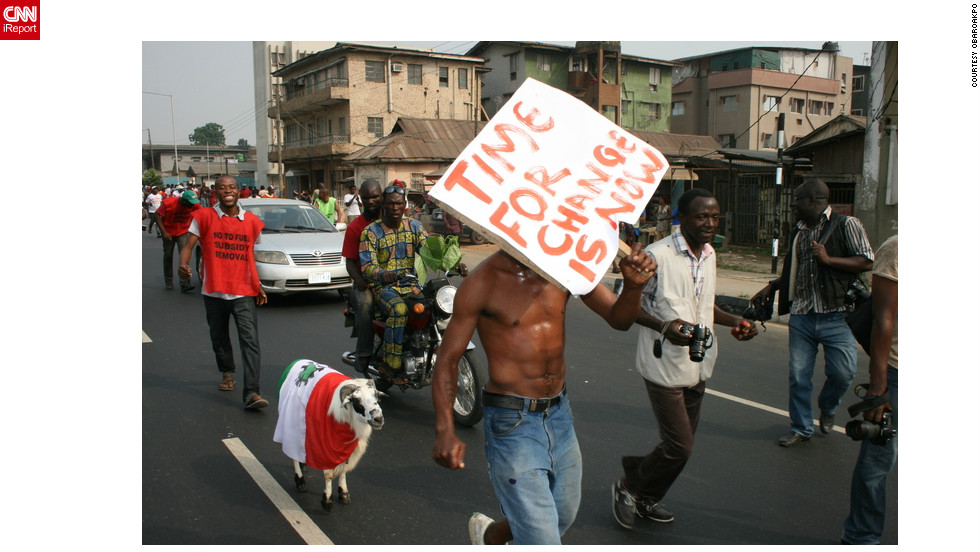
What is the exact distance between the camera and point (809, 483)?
449cm

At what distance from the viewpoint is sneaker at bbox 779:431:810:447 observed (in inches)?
201

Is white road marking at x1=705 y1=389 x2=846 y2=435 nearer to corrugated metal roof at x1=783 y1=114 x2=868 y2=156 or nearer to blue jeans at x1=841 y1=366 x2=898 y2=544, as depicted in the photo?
blue jeans at x1=841 y1=366 x2=898 y2=544

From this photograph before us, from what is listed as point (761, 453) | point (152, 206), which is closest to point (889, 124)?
point (761, 453)

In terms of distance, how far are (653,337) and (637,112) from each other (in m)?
44.9

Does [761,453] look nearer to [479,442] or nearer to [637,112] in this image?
[479,442]

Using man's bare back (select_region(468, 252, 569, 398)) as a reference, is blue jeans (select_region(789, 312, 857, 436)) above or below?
below

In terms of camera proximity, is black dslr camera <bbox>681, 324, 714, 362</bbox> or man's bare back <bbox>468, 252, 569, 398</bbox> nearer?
man's bare back <bbox>468, 252, 569, 398</bbox>

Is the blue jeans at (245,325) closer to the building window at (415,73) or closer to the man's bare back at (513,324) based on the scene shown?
the man's bare back at (513,324)

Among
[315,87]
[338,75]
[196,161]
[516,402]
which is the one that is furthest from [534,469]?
[196,161]

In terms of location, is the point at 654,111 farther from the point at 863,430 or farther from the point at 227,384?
the point at 863,430

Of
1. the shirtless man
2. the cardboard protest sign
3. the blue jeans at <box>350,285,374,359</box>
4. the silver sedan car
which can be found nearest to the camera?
the cardboard protest sign

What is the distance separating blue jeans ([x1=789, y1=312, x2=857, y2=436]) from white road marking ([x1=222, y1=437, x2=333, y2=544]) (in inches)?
133
